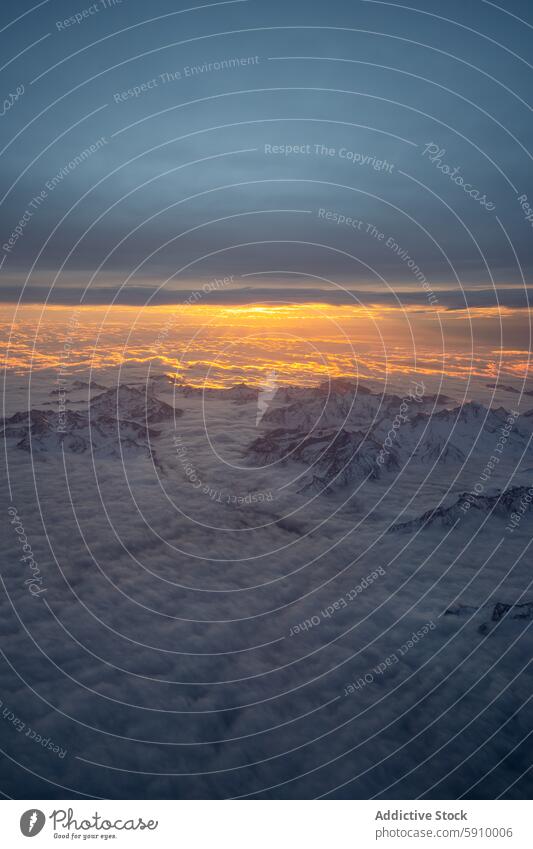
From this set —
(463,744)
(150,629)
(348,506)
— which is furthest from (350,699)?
(348,506)

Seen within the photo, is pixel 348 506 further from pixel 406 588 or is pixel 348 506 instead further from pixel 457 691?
pixel 457 691
